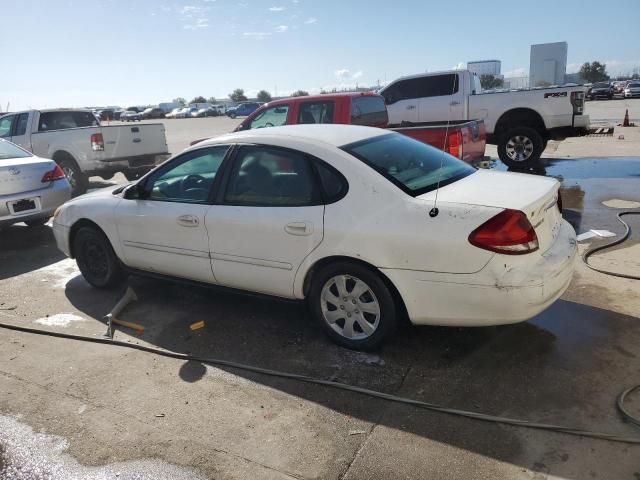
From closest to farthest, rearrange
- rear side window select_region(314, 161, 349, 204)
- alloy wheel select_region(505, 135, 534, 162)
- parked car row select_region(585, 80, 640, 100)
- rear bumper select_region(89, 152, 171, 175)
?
1. rear side window select_region(314, 161, 349, 204)
2. rear bumper select_region(89, 152, 171, 175)
3. alloy wheel select_region(505, 135, 534, 162)
4. parked car row select_region(585, 80, 640, 100)

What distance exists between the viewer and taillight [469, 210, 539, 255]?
10.3 ft

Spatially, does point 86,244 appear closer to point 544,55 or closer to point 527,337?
point 527,337

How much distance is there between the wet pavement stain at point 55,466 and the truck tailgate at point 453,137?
4.89 m

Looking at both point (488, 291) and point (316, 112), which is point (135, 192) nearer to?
point (488, 291)

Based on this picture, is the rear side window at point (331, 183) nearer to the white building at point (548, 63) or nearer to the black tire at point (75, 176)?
the black tire at point (75, 176)

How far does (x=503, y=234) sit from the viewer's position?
3156mm

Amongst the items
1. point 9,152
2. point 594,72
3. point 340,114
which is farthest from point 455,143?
point 594,72

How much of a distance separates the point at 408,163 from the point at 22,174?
18.3 ft

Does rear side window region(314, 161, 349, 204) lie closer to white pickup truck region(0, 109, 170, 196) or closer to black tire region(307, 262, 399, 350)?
black tire region(307, 262, 399, 350)

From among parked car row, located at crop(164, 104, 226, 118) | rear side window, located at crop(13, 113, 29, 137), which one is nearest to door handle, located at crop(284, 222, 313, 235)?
rear side window, located at crop(13, 113, 29, 137)

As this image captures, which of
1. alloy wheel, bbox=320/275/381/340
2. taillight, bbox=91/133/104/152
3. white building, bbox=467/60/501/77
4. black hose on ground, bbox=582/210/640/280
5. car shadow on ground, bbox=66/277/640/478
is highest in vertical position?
white building, bbox=467/60/501/77

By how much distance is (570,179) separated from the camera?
9750 millimetres

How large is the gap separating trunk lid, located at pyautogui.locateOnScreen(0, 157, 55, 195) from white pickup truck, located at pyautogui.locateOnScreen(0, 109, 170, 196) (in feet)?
10.6

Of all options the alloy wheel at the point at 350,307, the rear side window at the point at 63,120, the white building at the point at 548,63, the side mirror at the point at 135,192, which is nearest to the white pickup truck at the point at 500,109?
the rear side window at the point at 63,120
